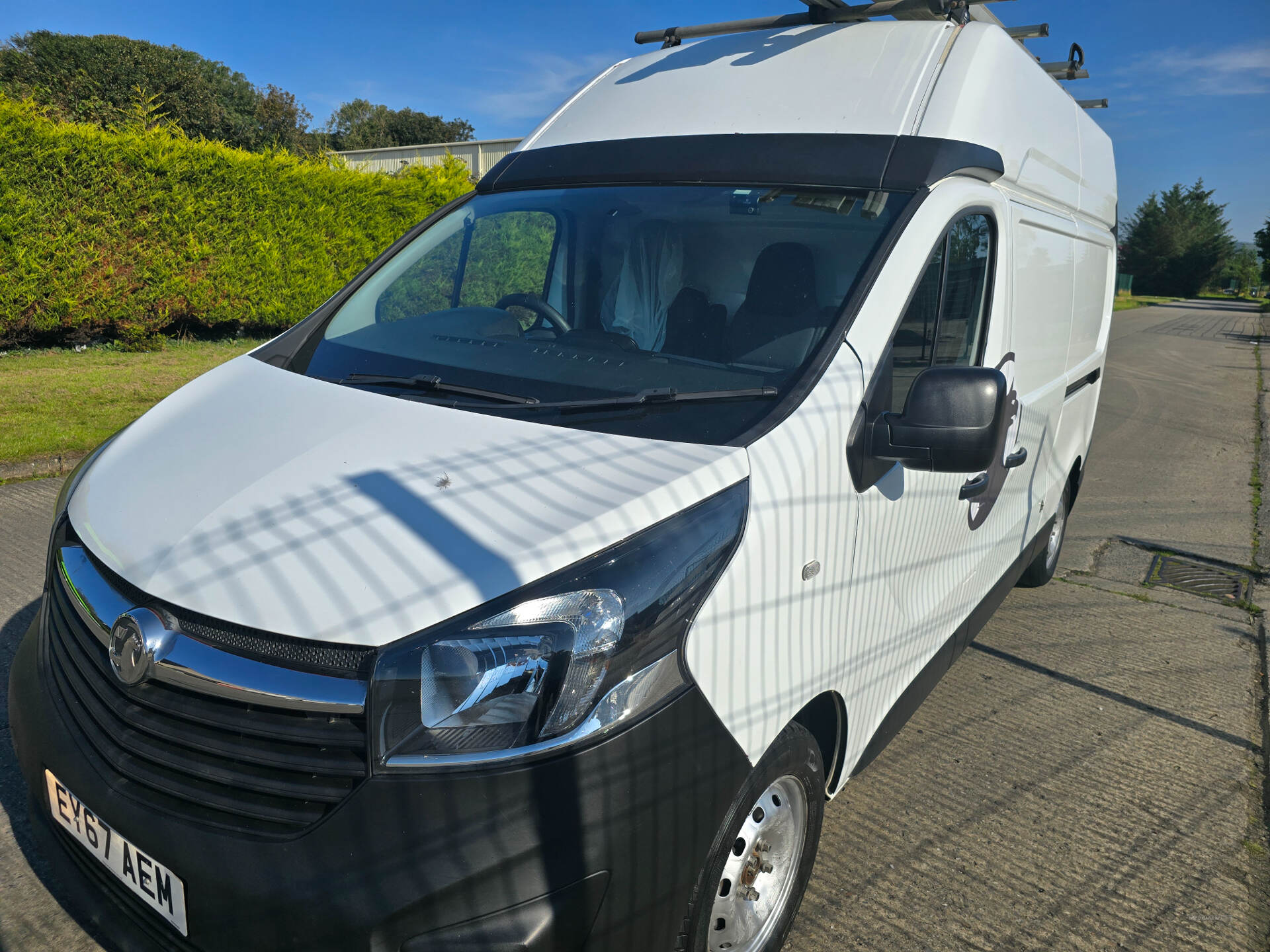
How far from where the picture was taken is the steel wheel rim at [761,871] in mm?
1974

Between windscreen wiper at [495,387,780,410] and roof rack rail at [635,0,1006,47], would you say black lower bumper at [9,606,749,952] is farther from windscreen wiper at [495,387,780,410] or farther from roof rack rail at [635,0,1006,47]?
roof rack rail at [635,0,1006,47]

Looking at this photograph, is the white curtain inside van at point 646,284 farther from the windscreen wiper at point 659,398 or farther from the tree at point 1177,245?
the tree at point 1177,245

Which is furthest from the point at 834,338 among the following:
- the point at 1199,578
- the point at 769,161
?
the point at 1199,578

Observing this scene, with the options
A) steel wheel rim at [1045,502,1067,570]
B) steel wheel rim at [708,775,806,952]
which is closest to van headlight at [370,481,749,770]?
steel wheel rim at [708,775,806,952]

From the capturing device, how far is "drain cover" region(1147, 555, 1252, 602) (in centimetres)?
541

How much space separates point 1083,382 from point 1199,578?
1737 millimetres

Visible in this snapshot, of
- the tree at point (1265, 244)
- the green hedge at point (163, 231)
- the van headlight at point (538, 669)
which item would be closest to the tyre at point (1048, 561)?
the van headlight at point (538, 669)

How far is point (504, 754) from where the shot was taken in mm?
1529

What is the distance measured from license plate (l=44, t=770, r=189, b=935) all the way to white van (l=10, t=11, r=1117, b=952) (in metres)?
0.01

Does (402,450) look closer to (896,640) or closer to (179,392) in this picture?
(179,392)

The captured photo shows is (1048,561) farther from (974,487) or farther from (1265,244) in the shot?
(1265,244)

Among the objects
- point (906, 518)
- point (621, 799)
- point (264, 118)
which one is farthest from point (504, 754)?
point (264, 118)

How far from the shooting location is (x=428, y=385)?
7.82ft

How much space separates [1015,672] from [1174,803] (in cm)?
100
